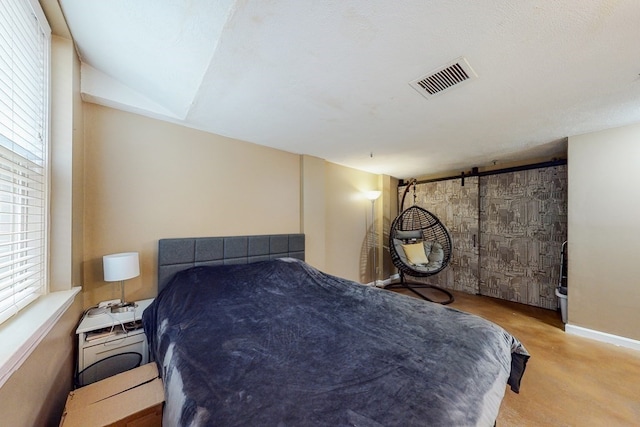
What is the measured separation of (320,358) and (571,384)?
2168mm

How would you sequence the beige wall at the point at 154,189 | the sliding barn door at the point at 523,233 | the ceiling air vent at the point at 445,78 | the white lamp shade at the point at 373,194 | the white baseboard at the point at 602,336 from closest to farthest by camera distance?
the ceiling air vent at the point at 445,78 → the beige wall at the point at 154,189 → the white baseboard at the point at 602,336 → the sliding barn door at the point at 523,233 → the white lamp shade at the point at 373,194

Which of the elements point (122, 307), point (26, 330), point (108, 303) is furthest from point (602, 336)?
point (108, 303)

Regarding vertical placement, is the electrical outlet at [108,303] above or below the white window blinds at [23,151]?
below

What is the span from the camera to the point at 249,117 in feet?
7.20

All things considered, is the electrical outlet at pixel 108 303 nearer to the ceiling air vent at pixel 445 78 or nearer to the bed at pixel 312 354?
the bed at pixel 312 354

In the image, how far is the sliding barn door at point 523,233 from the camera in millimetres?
3320

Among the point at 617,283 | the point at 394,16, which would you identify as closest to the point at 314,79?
the point at 394,16

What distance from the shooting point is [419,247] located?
13.6 feet

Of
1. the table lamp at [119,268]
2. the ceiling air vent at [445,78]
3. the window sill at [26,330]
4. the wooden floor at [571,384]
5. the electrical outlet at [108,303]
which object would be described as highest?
the ceiling air vent at [445,78]

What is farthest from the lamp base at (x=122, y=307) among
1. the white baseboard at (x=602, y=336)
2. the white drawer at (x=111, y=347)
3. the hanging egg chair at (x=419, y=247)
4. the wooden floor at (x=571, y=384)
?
the white baseboard at (x=602, y=336)

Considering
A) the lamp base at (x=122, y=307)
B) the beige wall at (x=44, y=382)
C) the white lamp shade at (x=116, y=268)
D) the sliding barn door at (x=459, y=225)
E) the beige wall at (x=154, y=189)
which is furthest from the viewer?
the sliding barn door at (x=459, y=225)

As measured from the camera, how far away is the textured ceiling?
3.69ft

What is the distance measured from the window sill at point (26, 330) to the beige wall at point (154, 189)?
71 cm

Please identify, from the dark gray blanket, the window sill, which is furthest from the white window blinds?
the dark gray blanket
